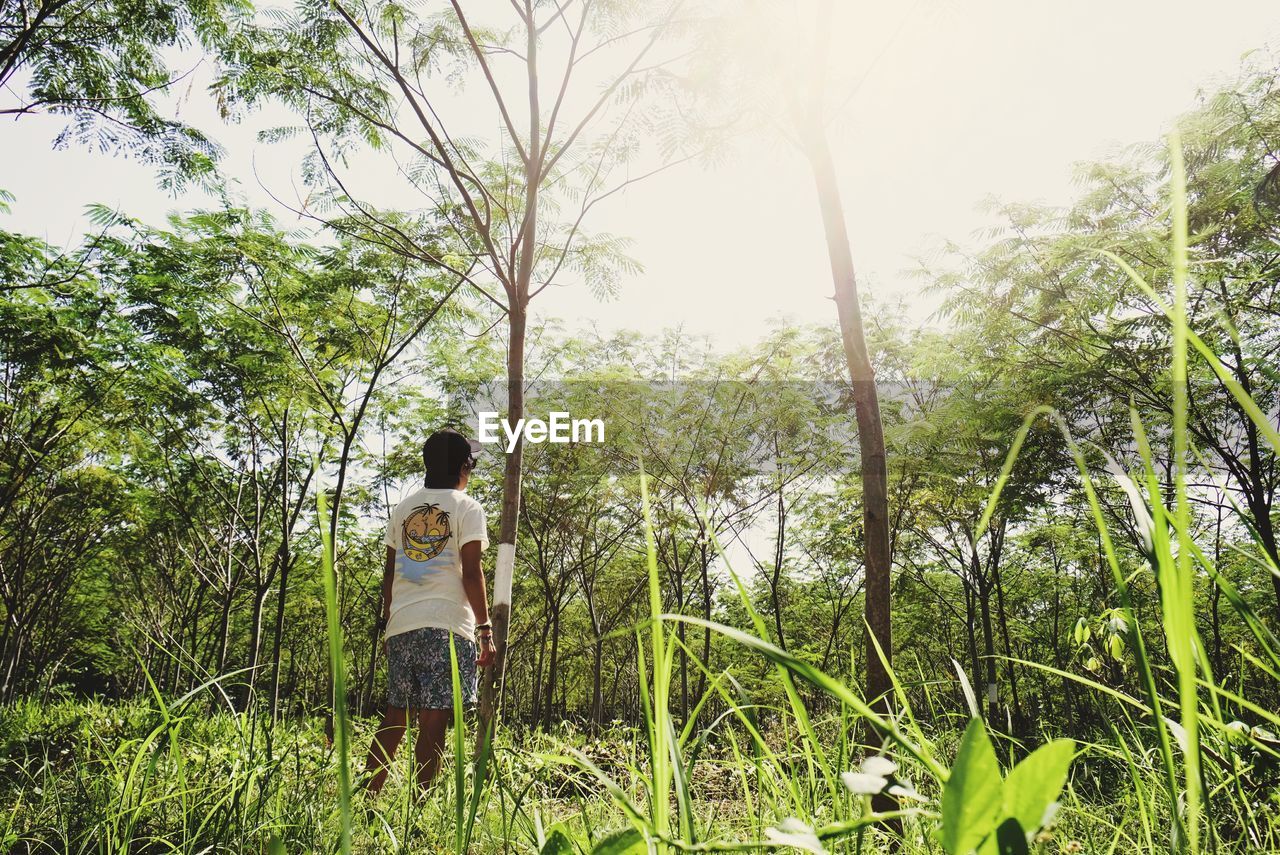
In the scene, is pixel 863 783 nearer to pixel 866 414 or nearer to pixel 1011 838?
pixel 1011 838

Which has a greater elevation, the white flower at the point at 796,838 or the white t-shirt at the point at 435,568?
the white t-shirt at the point at 435,568

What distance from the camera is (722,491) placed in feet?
38.2

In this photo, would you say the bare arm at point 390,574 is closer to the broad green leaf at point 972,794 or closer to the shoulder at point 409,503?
the shoulder at point 409,503

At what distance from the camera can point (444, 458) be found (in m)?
3.40

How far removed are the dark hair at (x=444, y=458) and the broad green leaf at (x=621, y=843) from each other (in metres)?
2.88

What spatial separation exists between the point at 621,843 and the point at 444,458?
2.95 meters

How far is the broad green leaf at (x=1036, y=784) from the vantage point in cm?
45

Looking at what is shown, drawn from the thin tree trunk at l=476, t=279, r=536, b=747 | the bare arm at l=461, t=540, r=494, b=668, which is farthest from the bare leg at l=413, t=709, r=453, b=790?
the thin tree trunk at l=476, t=279, r=536, b=747

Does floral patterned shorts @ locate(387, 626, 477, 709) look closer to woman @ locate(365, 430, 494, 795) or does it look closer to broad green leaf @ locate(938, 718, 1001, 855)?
woman @ locate(365, 430, 494, 795)

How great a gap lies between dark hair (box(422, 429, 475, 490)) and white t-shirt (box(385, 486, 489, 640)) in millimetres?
163

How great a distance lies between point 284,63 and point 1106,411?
10.1m

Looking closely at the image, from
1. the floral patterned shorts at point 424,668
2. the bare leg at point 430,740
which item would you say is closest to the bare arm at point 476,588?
the floral patterned shorts at point 424,668

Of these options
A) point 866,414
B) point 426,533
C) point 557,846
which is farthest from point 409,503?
point 557,846

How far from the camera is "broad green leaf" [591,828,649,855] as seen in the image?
0.64 m
